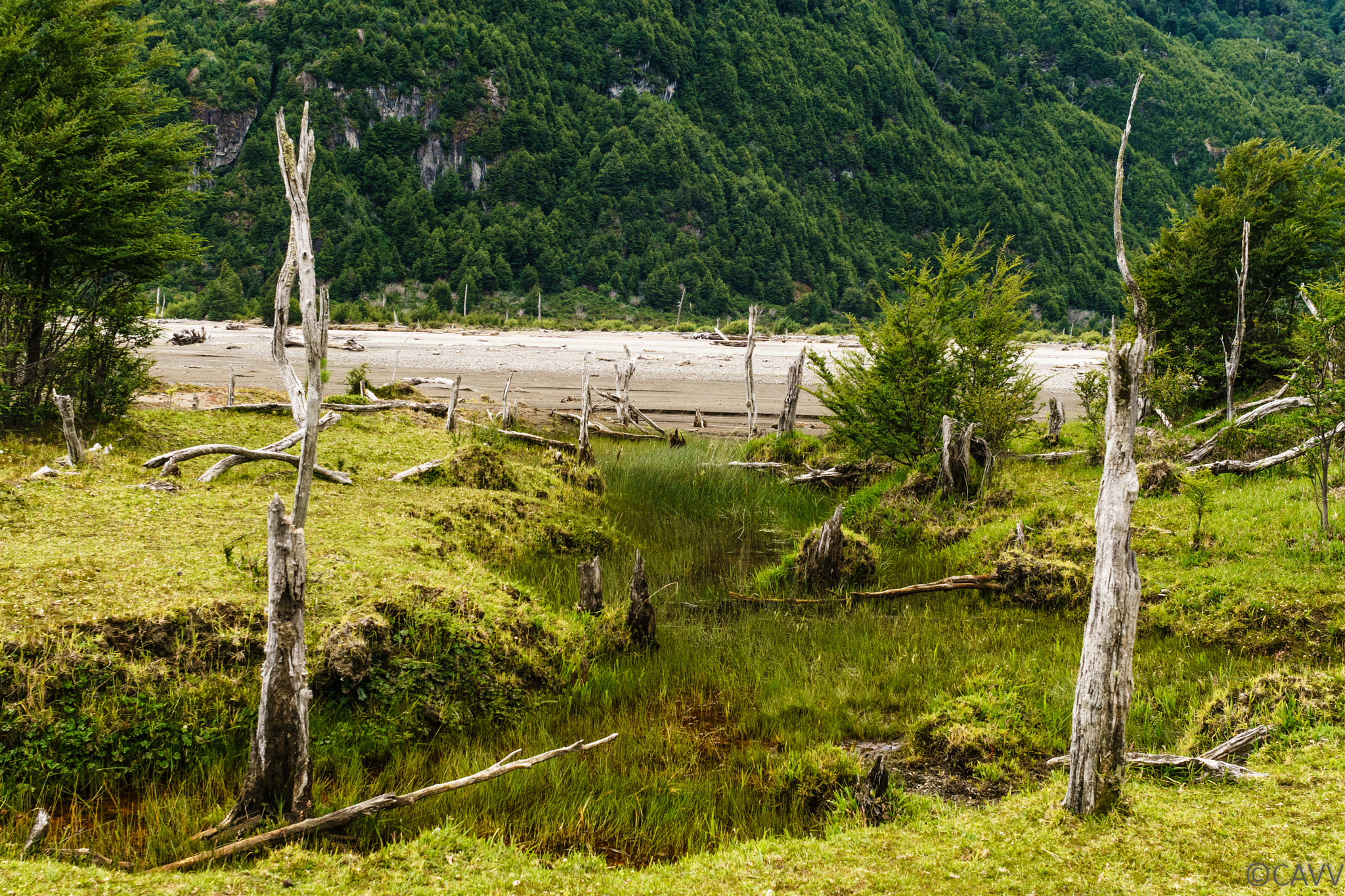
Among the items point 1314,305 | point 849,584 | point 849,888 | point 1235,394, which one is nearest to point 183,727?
point 849,888

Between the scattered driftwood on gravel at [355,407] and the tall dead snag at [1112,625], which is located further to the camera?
the scattered driftwood on gravel at [355,407]

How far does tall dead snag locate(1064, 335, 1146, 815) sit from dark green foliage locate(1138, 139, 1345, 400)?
14.9 meters

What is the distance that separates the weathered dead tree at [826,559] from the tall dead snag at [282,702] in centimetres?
793

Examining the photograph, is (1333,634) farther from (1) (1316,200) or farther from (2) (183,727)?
(1) (1316,200)

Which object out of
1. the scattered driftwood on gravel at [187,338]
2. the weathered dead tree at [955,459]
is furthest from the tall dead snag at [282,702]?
the scattered driftwood on gravel at [187,338]

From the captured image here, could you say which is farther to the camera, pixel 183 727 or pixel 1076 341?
pixel 1076 341

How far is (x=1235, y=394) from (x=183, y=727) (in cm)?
2077

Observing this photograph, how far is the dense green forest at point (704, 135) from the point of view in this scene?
114250 millimetres

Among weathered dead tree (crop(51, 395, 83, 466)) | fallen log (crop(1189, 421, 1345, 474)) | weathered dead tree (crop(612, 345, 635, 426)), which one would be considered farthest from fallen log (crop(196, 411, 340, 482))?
fallen log (crop(1189, 421, 1345, 474))

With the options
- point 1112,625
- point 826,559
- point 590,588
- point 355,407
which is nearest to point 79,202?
point 355,407

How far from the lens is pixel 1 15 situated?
11.9 m

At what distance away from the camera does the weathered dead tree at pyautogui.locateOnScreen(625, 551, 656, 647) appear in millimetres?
9227

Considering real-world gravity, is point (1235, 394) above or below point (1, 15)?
below

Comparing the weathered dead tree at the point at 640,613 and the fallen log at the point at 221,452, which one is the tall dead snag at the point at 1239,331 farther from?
the fallen log at the point at 221,452
